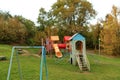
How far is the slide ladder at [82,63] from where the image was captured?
21.6 meters

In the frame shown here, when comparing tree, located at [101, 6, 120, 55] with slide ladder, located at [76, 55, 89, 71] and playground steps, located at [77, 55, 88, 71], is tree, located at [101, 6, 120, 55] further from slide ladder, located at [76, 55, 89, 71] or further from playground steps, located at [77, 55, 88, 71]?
playground steps, located at [77, 55, 88, 71]

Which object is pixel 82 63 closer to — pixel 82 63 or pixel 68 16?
pixel 82 63

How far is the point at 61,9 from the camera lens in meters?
46.8

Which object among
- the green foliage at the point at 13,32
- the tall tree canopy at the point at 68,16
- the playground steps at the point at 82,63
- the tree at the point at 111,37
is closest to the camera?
the playground steps at the point at 82,63

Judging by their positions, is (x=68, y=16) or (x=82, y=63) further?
→ (x=68, y=16)

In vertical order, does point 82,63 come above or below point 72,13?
below

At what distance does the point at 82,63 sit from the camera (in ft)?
75.8

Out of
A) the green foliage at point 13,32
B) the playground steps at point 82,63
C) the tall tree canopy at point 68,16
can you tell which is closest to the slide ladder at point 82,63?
the playground steps at point 82,63

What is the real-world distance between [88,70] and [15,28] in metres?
22.8

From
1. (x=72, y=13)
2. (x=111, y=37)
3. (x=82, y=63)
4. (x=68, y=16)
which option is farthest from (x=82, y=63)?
(x=72, y=13)

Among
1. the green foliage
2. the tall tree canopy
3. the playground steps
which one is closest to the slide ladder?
the playground steps

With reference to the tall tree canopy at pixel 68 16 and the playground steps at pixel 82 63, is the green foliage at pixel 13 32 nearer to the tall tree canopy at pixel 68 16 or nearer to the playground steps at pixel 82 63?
the tall tree canopy at pixel 68 16

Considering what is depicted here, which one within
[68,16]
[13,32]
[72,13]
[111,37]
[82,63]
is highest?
[72,13]

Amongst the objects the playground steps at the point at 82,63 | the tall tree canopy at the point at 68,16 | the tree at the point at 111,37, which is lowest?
the playground steps at the point at 82,63
